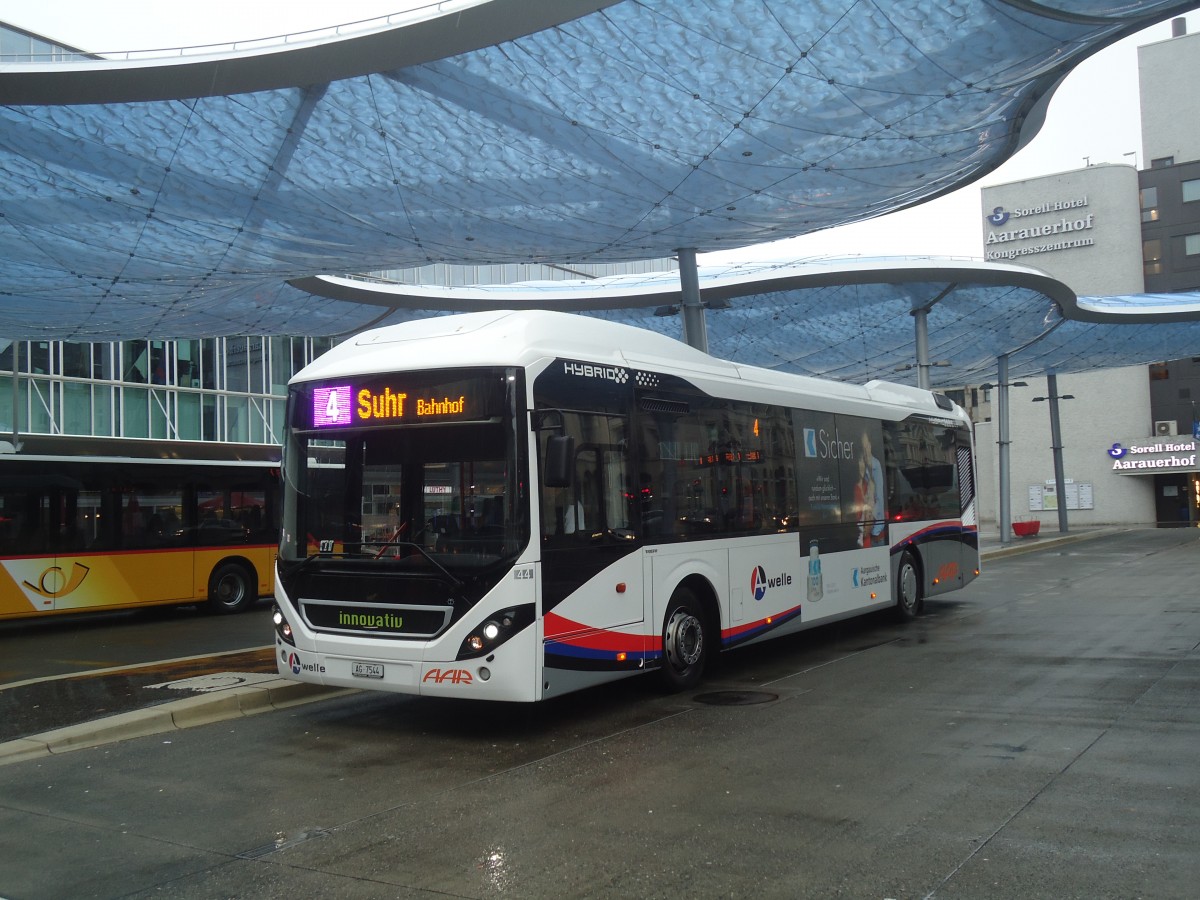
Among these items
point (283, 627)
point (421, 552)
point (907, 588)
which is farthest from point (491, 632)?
point (907, 588)

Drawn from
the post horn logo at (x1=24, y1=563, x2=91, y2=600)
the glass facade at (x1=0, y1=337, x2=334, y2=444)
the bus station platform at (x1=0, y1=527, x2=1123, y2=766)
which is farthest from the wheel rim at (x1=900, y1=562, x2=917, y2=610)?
the glass facade at (x1=0, y1=337, x2=334, y2=444)

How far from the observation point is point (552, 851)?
547 centimetres

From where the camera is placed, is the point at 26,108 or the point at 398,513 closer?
the point at 398,513

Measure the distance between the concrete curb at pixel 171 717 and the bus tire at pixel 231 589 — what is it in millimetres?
10391

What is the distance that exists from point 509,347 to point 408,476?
1.32 metres

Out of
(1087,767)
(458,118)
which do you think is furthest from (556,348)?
(458,118)

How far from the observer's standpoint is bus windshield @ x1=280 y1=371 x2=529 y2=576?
809cm

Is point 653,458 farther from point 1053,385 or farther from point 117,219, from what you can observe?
point 1053,385

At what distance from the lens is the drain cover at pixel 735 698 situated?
9.47 meters

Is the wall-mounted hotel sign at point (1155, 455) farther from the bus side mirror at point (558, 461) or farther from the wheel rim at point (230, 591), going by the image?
the bus side mirror at point (558, 461)

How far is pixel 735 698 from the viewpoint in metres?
9.73

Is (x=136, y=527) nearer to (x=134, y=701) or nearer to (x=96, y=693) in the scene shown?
(x=96, y=693)

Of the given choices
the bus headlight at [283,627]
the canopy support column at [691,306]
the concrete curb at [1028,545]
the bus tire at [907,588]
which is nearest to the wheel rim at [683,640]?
the bus headlight at [283,627]

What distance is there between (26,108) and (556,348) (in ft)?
37.6
